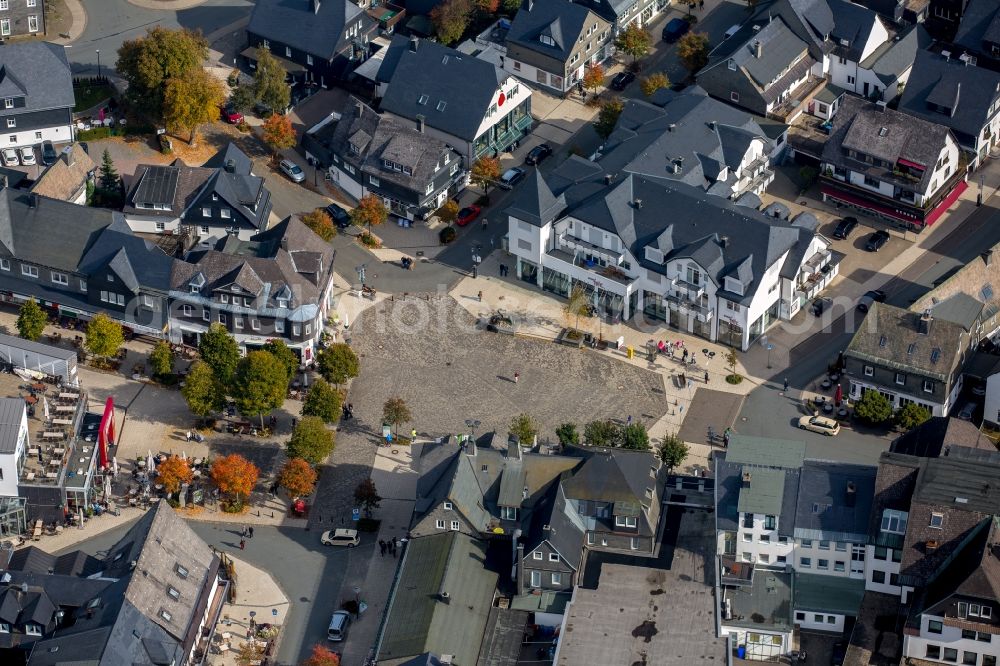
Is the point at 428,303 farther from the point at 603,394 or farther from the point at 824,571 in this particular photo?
the point at 824,571

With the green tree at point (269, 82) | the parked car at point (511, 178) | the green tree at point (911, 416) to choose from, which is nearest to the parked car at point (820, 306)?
the green tree at point (911, 416)

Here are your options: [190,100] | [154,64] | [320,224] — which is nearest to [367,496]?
[320,224]

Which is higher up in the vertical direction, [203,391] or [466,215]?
[466,215]

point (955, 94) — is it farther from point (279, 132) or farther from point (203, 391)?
point (203, 391)

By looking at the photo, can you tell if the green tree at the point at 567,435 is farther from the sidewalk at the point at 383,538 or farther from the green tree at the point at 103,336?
the green tree at the point at 103,336

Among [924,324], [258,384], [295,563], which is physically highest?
[924,324]

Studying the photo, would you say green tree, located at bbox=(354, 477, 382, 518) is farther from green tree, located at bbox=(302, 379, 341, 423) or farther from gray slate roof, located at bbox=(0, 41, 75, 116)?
gray slate roof, located at bbox=(0, 41, 75, 116)

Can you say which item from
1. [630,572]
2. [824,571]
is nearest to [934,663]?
[824,571]
